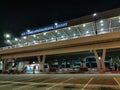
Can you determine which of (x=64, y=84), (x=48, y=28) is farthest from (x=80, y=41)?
(x=48, y=28)

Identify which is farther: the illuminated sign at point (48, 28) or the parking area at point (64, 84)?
the illuminated sign at point (48, 28)

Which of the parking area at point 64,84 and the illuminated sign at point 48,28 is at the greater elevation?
the illuminated sign at point 48,28

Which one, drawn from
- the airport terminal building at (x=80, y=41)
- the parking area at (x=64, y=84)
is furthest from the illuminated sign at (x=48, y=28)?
the parking area at (x=64, y=84)

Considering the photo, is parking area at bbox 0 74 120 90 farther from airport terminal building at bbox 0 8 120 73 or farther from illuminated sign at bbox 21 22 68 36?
illuminated sign at bbox 21 22 68 36

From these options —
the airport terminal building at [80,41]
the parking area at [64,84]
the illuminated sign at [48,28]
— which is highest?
the illuminated sign at [48,28]

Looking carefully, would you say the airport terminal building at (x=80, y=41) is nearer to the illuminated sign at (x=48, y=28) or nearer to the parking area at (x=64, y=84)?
the illuminated sign at (x=48, y=28)

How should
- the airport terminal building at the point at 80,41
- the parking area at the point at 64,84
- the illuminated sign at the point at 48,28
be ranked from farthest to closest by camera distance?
1. the illuminated sign at the point at 48,28
2. the airport terminal building at the point at 80,41
3. the parking area at the point at 64,84

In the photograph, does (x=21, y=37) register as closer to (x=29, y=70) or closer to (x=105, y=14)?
(x=29, y=70)

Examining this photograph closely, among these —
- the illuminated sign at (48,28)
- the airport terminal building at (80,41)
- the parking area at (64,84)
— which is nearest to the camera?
the parking area at (64,84)

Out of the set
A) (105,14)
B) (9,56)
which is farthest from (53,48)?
(9,56)

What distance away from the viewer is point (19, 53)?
1548 inches

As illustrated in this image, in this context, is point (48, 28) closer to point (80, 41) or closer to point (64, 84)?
point (80, 41)

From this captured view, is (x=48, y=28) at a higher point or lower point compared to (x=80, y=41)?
higher

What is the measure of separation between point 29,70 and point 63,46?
15.8 meters
